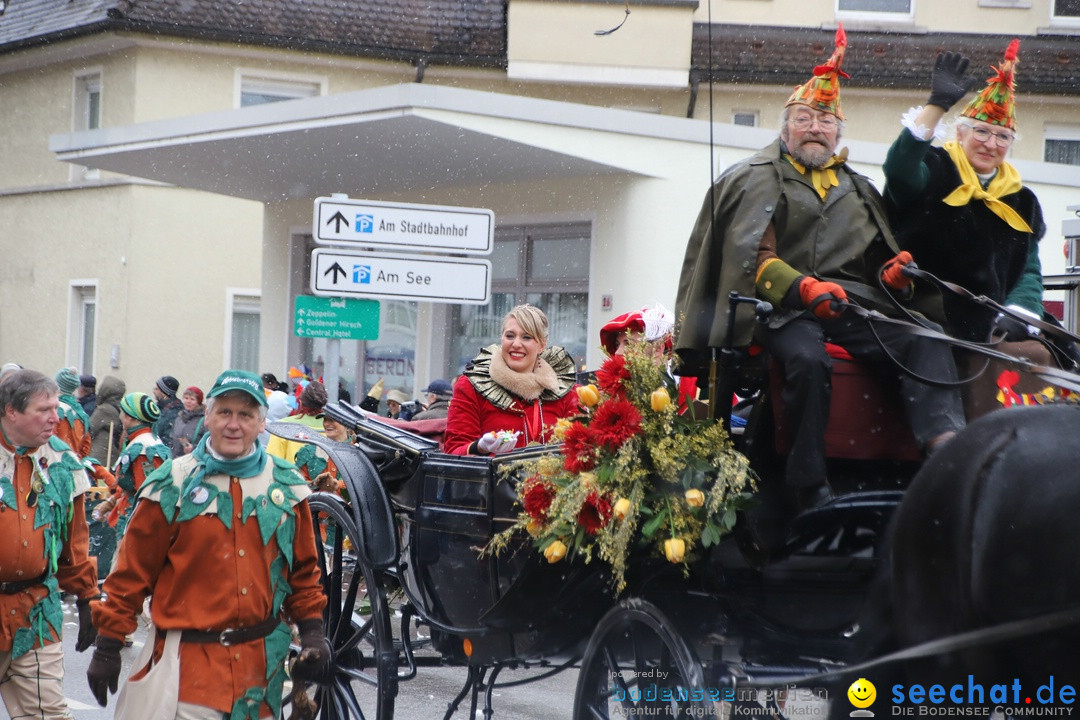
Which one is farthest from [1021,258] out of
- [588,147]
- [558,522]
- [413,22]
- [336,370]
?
[413,22]

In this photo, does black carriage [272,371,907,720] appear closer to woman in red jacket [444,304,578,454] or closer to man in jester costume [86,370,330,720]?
woman in red jacket [444,304,578,454]

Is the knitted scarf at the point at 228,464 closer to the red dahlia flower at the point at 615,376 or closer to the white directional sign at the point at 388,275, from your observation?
the red dahlia flower at the point at 615,376

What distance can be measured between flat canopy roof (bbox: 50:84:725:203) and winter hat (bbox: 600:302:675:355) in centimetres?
725

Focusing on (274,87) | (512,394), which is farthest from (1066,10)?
(512,394)

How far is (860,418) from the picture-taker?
4.17 meters

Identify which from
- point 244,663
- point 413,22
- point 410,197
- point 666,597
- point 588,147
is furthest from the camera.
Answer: point 413,22

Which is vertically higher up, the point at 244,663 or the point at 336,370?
the point at 336,370

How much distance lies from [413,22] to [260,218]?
4.00 metres

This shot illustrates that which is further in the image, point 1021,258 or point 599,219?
point 599,219

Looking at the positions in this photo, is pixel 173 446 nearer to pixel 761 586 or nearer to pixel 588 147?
pixel 588 147

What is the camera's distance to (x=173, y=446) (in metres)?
13.3

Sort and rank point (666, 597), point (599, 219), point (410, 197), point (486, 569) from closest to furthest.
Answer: point (666, 597)
point (486, 569)
point (599, 219)
point (410, 197)

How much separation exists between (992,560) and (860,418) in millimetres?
925

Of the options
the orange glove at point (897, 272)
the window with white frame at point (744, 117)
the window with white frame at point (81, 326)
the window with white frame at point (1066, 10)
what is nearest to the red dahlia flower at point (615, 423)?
the orange glove at point (897, 272)
